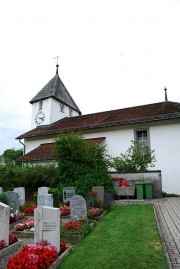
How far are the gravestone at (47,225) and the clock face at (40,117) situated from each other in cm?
2245

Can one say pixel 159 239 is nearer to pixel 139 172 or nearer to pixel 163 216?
pixel 163 216

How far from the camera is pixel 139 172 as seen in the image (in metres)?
15.6

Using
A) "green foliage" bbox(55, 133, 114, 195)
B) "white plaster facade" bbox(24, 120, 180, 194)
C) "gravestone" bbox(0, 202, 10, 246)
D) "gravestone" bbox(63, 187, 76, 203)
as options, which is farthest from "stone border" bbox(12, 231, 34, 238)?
"white plaster facade" bbox(24, 120, 180, 194)

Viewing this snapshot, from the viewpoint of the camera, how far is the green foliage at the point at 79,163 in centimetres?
1405

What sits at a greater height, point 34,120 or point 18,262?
point 34,120

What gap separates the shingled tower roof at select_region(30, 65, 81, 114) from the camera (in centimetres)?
2808

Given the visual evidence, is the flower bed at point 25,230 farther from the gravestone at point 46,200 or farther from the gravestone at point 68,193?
the gravestone at point 68,193

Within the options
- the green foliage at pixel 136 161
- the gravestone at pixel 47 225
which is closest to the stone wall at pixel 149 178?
the green foliage at pixel 136 161

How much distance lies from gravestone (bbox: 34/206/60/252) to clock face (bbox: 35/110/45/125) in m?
22.4

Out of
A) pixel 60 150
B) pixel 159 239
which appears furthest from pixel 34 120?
pixel 159 239

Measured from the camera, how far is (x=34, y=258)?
4.62 metres

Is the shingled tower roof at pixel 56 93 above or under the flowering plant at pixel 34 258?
above

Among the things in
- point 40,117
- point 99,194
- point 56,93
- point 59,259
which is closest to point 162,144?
point 99,194

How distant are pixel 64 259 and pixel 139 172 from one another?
11.0 metres
